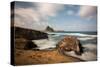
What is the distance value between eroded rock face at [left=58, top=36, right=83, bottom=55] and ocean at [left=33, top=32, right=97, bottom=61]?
0.11ft

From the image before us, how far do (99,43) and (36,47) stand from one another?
0.80 metres

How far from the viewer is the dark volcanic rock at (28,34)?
2008 mm

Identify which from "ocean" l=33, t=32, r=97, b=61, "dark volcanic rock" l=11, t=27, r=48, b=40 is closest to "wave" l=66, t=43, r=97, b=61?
"ocean" l=33, t=32, r=97, b=61

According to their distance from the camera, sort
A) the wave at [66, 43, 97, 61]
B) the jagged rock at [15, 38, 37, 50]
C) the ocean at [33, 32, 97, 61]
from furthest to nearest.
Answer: the wave at [66, 43, 97, 61]
the ocean at [33, 32, 97, 61]
the jagged rock at [15, 38, 37, 50]

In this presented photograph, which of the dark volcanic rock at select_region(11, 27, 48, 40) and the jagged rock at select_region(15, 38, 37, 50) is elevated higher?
the dark volcanic rock at select_region(11, 27, 48, 40)

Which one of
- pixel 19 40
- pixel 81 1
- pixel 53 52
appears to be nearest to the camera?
pixel 19 40

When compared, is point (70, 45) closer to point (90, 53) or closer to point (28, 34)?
point (90, 53)

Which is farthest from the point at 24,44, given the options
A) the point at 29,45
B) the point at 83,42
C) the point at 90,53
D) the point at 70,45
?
the point at 90,53

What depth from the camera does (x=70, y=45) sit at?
2.23 m

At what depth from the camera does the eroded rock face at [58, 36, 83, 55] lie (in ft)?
7.22

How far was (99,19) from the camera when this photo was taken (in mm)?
2432

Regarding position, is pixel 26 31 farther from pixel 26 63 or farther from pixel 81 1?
pixel 81 1

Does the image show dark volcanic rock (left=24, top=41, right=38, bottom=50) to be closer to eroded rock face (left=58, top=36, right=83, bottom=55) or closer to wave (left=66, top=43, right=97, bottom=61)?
eroded rock face (left=58, top=36, right=83, bottom=55)
